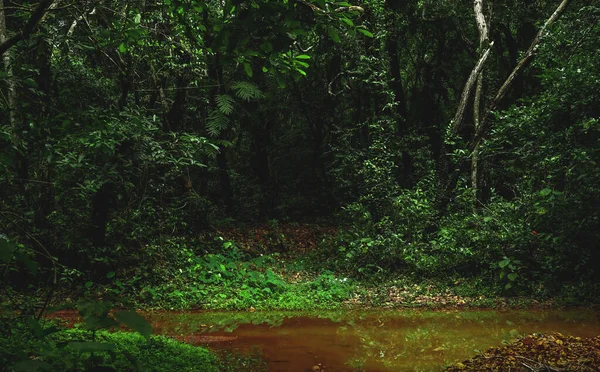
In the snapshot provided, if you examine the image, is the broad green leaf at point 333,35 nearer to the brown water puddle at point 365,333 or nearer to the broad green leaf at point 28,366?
the broad green leaf at point 28,366

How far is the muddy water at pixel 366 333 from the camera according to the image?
5.49 meters

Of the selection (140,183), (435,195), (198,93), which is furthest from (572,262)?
(198,93)

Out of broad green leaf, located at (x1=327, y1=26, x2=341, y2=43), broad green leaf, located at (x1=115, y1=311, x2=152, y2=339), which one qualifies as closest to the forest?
broad green leaf, located at (x1=327, y1=26, x2=341, y2=43)

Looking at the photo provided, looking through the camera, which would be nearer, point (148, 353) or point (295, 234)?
point (148, 353)

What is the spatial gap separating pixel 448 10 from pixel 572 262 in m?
7.56

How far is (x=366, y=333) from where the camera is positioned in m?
6.80

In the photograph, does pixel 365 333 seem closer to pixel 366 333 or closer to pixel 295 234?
pixel 366 333

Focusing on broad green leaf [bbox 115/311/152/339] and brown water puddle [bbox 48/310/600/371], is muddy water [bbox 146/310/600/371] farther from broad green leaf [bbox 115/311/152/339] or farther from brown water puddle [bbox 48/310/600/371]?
broad green leaf [bbox 115/311/152/339]

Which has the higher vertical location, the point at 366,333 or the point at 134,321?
the point at 134,321

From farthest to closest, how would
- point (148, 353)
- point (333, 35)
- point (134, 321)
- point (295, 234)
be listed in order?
point (295, 234) < point (148, 353) < point (333, 35) < point (134, 321)

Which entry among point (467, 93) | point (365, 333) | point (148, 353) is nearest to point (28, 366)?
point (148, 353)

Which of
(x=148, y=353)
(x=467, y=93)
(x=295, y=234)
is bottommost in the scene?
(x=148, y=353)

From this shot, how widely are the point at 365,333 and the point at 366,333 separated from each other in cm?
1

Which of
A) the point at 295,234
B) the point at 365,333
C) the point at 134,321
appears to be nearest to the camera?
the point at 134,321
